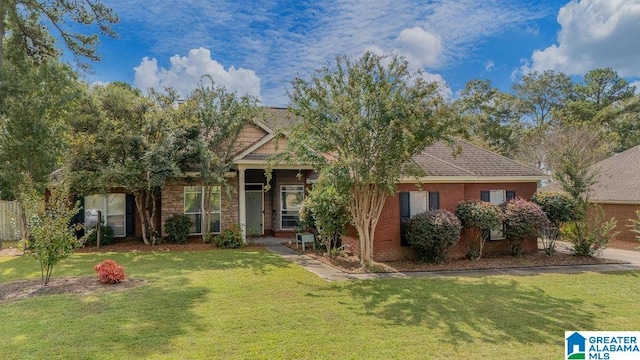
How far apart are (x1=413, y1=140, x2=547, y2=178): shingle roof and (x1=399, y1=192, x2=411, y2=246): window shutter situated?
1130mm

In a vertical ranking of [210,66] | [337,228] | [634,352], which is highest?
[210,66]

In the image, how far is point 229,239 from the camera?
53.3ft

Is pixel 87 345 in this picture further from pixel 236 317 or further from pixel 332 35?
pixel 332 35

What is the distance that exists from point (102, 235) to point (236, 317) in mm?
11999

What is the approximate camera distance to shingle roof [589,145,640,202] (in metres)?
18.5

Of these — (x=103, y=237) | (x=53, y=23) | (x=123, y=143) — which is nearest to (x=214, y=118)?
(x=123, y=143)

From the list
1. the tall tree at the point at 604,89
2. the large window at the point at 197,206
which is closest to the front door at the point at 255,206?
the large window at the point at 197,206

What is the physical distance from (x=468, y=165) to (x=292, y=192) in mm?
8505

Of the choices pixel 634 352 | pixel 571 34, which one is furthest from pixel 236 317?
pixel 571 34

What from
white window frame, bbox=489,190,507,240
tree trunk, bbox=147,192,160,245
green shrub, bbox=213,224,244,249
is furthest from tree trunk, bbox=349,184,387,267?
tree trunk, bbox=147,192,160,245

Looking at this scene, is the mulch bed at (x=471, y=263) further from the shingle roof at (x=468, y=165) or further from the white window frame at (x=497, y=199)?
the shingle roof at (x=468, y=165)

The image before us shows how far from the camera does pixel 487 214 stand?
13.0 m

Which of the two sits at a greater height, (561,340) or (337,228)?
(337,228)

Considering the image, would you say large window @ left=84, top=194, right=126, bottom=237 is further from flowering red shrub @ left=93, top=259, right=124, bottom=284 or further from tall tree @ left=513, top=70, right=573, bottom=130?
tall tree @ left=513, top=70, right=573, bottom=130
